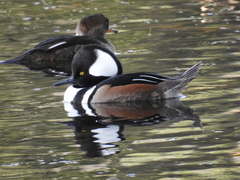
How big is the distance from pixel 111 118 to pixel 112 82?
873mm

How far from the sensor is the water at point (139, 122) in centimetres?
562

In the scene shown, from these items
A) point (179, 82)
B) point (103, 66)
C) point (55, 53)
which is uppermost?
point (103, 66)

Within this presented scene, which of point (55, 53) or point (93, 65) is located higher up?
point (93, 65)

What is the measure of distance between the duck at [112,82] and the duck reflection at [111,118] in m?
0.11

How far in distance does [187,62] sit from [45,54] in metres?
3.19

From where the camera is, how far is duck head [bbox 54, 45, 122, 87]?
8750mm

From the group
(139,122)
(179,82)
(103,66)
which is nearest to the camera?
(139,122)

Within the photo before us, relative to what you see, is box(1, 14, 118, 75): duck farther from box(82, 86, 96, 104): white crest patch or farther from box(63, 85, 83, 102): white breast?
box(82, 86, 96, 104): white crest patch

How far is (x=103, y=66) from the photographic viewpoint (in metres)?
8.80

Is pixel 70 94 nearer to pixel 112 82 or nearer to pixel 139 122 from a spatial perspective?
pixel 112 82

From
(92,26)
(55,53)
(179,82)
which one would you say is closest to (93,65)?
(179,82)

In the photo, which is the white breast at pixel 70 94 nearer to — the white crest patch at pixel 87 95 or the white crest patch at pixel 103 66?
the white crest patch at pixel 87 95

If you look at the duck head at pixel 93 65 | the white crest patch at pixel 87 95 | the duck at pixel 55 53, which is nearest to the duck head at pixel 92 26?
the duck at pixel 55 53

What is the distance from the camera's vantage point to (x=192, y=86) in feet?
30.0
